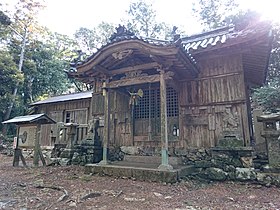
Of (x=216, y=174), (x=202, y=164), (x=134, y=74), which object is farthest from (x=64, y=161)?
(x=216, y=174)

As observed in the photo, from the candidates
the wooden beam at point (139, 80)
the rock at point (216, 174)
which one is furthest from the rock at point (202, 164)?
the wooden beam at point (139, 80)

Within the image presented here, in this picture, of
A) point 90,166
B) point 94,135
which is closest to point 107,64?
point 94,135

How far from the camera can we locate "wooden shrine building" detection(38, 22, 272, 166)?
5.89 metres

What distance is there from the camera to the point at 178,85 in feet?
23.8

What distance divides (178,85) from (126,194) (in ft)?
13.7

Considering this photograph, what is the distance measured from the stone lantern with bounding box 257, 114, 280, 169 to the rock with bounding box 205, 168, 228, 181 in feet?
3.95

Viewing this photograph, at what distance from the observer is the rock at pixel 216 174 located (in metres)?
5.78

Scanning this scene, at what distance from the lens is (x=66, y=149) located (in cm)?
851

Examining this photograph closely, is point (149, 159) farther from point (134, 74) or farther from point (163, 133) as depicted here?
point (134, 74)

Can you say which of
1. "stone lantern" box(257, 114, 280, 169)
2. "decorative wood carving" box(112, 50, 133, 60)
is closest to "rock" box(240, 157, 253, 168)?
"stone lantern" box(257, 114, 280, 169)

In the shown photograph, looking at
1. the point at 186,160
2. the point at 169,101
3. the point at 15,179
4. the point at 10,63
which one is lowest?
the point at 15,179

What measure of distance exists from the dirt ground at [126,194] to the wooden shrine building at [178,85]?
48.3 inches

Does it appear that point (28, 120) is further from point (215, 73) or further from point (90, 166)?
point (215, 73)

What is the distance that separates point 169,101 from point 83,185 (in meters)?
4.18
